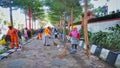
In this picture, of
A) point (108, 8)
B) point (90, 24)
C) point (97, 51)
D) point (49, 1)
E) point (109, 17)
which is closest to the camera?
point (97, 51)

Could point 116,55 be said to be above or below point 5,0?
below

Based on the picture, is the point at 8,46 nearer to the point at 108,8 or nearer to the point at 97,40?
the point at 97,40

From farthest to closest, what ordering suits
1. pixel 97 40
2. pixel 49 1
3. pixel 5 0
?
1. pixel 49 1
2. pixel 5 0
3. pixel 97 40

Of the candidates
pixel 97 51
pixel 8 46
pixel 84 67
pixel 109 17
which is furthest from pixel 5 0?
pixel 84 67

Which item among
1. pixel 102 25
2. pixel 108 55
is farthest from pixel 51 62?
pixel 102 25

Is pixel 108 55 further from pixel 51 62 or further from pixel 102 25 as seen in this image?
pixel 102 25

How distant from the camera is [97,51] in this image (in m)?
16.1

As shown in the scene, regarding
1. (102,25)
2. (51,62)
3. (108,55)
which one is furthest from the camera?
(102,25)

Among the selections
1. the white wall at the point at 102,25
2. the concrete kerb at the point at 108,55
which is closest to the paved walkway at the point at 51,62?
the concrete kerb at the point at 108,55

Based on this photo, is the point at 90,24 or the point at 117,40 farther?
the point at 90,24

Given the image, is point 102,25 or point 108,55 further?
point 102,25

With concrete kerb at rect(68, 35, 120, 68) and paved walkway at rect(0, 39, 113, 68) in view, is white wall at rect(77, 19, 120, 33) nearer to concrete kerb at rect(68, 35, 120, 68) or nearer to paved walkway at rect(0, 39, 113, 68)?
concrete kerb at rect(68, 35, 120, 68)

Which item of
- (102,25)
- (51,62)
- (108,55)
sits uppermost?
(102,25)

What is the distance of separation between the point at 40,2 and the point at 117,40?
3534 centimetres
